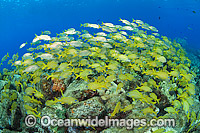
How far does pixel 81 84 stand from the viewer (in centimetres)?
377

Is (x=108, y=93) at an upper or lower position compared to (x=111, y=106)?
upper

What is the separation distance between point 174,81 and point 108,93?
261 centimetres

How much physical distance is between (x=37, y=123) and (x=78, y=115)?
1.29 metres

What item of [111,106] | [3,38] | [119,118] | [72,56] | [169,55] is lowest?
[119,118]

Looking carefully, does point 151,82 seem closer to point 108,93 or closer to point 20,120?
point 108,93

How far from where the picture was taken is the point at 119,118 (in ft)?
10.6

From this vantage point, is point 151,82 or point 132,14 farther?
point 132,14

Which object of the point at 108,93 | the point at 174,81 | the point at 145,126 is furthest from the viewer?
the point at 174,81

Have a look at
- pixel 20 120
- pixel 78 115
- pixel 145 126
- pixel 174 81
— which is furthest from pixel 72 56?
pixel 174 81

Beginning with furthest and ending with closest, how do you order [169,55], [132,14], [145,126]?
[132,14], [169,55], [145,126]

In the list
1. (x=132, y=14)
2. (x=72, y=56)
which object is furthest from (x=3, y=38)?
(x=72, y=56)

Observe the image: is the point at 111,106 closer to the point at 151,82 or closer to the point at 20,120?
the point at 151,82

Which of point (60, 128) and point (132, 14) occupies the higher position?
point (132, 14)

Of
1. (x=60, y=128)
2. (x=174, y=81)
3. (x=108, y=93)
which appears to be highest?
(x=174, y=81)
